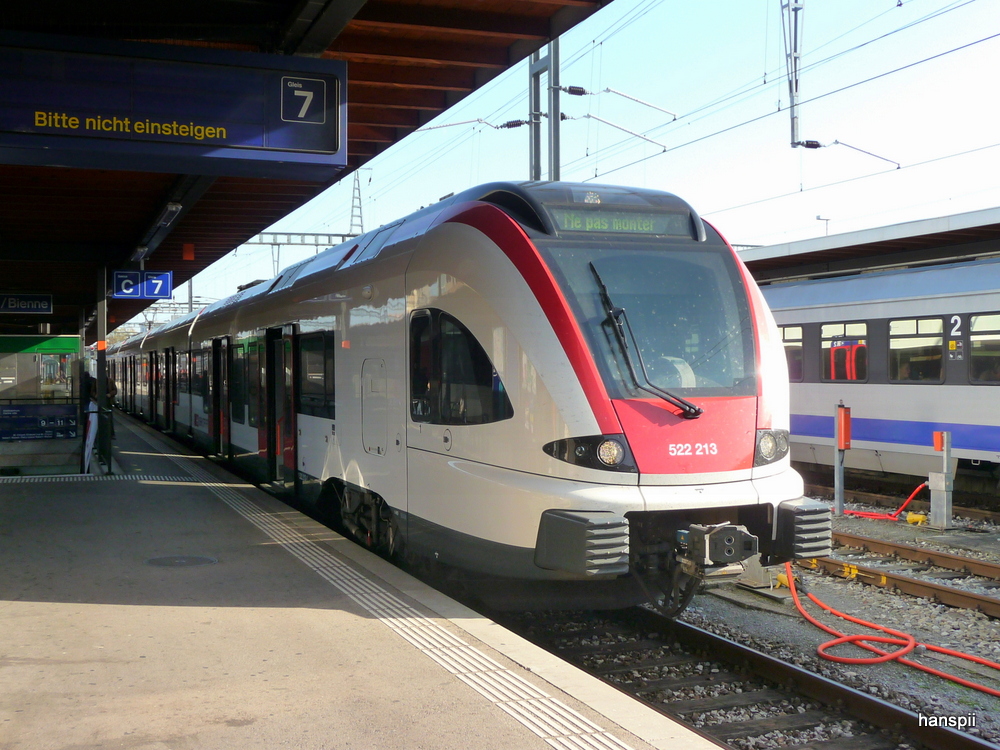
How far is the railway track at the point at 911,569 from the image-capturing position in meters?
7.23

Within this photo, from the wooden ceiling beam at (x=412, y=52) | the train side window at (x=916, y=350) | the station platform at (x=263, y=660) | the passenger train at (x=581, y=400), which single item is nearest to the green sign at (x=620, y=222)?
the passenger train at (x=581, y=400)

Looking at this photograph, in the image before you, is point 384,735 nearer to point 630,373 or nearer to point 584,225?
point 630,373

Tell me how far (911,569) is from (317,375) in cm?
595

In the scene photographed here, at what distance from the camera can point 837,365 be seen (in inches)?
543

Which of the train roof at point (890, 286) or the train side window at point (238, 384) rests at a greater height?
the train roof at point (890, 286)

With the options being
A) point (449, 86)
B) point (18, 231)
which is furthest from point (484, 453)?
point (18, 231)

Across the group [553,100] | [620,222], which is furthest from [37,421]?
[620,222]

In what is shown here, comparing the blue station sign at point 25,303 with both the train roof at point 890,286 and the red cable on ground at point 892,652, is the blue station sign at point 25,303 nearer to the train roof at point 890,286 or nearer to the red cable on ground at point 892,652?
the train roof at point 890,286

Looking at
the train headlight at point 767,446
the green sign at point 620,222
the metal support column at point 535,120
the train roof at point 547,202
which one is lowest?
the train headlight at point 767,446

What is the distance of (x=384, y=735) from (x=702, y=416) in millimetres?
2837

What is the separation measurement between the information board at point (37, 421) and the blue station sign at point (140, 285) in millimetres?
1926

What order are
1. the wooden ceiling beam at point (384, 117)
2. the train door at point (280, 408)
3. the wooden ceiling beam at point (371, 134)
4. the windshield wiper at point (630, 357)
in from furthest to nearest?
the train door at point (280, 408)
the wooden ceiling beam at point (371, 134)
the wooden ceiling beam at point (384, 117)
the windshield wiper at point (630, 357)

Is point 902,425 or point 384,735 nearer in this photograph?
point 384,735

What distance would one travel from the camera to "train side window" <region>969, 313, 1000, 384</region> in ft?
37.3
